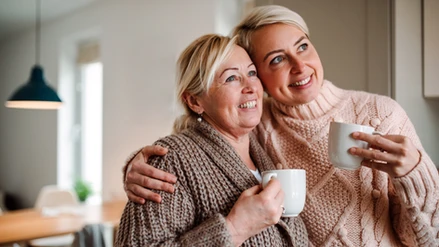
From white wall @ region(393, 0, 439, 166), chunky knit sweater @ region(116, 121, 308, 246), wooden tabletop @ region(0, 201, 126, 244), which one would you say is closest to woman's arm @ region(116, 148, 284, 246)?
chunky knit sweater @ region(116, 121, 308, 246)

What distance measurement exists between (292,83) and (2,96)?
6020 mm

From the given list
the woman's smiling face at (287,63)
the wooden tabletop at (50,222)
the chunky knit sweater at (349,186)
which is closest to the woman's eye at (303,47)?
the woman's smiling face at (287,63)

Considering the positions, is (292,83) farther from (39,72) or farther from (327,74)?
(39,72)

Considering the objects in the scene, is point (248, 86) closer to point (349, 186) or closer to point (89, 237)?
point (349, 186)

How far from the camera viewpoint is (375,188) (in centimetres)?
112

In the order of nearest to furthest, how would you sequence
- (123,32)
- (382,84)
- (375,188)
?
(375,188), (382,84), (123,32)

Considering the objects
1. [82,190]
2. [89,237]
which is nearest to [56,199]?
[82,190]

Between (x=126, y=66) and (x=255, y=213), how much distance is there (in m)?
3.53

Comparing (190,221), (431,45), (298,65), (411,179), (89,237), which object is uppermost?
(431,45)

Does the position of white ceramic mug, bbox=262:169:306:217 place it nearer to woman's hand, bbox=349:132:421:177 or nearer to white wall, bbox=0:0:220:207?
woman's hand, bbox=349:132:421:177

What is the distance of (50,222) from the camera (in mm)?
3127

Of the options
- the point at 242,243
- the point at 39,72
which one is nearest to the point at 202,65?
the point at 242,243

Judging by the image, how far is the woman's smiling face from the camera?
46.8 inches

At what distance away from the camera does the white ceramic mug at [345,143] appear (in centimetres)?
97
